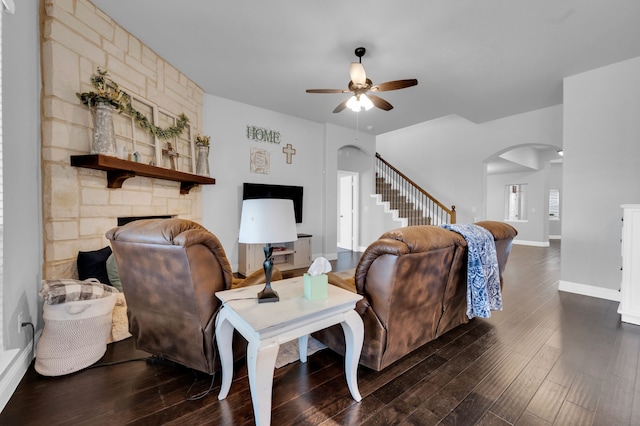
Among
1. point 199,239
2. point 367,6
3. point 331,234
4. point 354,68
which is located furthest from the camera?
point 331,234

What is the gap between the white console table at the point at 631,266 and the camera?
8.79ft

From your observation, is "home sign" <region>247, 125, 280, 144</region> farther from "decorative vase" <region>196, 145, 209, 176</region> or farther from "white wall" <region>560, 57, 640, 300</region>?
"white wall" <region>560, 57, 640, 300</region>

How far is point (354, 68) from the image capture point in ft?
9.25

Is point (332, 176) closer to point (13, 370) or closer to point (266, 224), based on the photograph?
point (266, 224)

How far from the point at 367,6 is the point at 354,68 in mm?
526

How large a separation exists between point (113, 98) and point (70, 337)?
1.98 metres

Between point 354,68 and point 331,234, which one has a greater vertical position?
point 354,68

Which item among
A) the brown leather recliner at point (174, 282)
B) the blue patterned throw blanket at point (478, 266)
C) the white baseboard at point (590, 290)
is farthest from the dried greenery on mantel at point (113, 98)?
the white baseboard at point (590, 290)

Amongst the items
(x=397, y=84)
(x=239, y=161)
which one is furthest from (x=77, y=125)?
(x=397, y=84)

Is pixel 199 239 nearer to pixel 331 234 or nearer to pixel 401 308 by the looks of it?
pixel 401 308

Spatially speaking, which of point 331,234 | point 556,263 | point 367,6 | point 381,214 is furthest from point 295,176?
point 556,263

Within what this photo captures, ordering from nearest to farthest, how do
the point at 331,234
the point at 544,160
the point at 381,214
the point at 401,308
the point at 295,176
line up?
the point at 401,308 → the point at 295,176 → the point at 331,234 → the point at 381,214 → the point at 544,160

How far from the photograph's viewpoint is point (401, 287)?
5.71ft

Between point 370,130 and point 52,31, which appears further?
point 370,130
